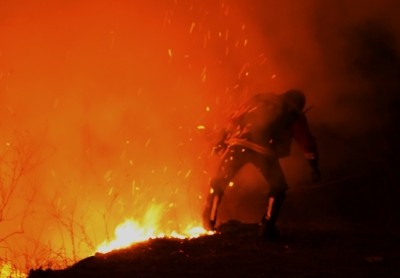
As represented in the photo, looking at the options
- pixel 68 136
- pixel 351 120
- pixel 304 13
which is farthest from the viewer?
pixel 351 120

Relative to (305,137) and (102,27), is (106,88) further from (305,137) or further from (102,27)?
(305,137)

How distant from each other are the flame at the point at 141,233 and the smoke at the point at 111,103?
9.4 inches

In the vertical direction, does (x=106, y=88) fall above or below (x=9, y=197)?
above

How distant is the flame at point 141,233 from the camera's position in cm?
635

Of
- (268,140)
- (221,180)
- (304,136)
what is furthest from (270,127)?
(221,180)

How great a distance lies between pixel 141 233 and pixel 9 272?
151 centimetres

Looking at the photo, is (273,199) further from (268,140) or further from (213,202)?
(213,202)

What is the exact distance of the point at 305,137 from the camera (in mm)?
6574

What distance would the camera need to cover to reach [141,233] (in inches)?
269

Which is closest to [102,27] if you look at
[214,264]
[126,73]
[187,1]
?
[126,73]

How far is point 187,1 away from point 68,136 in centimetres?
256

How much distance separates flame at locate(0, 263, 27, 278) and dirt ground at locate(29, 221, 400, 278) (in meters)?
0.77

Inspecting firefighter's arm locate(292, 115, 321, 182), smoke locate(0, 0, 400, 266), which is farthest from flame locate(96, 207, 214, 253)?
firefighter's arm locate(292, 115, 321, 182)

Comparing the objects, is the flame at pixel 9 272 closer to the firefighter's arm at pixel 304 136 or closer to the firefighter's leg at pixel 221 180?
the firefighter's leg at pixel 221 180
